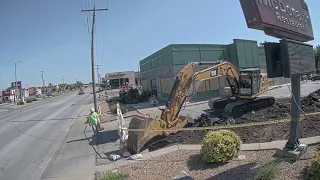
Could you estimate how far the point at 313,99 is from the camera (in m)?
15.1

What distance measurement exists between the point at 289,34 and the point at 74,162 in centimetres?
803

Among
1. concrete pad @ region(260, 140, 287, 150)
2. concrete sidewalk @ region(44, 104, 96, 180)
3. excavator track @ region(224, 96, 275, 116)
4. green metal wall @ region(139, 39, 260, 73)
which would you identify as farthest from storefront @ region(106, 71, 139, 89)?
concrete pad @ region(260, 140, 287, 150)

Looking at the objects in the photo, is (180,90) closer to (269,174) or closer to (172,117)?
(172,117)

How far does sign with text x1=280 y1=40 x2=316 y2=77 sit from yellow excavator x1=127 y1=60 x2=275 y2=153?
18.8 ft

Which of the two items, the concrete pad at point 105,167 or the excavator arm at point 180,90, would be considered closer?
the concrete pad at point 105,167

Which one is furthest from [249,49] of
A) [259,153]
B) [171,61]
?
[259,153]

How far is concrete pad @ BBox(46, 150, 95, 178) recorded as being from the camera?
916cm

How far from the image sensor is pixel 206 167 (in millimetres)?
7242

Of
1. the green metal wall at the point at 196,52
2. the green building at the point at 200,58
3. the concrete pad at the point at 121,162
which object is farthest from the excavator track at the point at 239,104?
the green metal wall at the point at 196,52

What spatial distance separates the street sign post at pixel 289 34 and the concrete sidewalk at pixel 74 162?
5531mm

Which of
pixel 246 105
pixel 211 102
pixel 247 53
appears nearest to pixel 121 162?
pixel 246 105

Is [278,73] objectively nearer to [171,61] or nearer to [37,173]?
[37,173]

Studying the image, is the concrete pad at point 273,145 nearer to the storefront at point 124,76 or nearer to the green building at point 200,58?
the green building at point 200,58

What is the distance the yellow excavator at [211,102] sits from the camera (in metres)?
10.9
